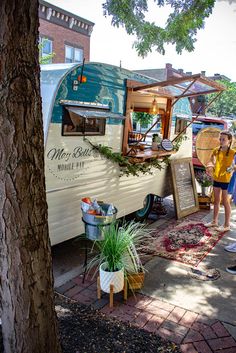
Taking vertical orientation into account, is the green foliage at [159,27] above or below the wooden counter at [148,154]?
above

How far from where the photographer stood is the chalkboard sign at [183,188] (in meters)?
6.59

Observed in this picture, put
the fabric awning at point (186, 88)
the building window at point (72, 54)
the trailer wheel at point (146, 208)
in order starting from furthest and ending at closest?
1. the building window at point (72, 54)
2. the trailer wheel at point (146, 208)
3. the fabric awning at point (186, 88)

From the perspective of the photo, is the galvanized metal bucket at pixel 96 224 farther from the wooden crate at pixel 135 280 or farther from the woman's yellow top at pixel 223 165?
the woman's yellow top at pixel 223 165

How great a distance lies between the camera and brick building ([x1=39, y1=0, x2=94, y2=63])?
16767 millimetres

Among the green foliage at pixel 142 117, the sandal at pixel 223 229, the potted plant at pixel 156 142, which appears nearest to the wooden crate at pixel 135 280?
the sandal at pixel 223 229

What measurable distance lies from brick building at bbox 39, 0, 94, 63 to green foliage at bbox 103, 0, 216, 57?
38.1 feet

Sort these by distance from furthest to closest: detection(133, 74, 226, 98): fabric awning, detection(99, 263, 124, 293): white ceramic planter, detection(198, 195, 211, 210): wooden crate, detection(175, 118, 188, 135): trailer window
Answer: detection(198, 195, 211, 210): wooden crate < detection(175, 118, 188, 135): trailer window < detection(133, 74, 226, 98): fabric awning < detection(99, 263, 124, 293): white ceramic planter

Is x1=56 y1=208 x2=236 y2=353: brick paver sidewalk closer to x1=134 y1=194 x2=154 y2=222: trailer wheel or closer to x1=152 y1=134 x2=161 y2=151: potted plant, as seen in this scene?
x1=134 y1=194 x2=154 y2=222: trailer wheel

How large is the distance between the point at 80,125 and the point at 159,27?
2.82 m

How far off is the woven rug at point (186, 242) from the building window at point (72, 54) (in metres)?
15.1

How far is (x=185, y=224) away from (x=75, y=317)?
3.61 m

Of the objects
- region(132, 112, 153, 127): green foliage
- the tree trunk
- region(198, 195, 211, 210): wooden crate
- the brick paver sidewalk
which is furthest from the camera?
region(132, 112, 153, 127): green foliage

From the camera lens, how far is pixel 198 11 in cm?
477

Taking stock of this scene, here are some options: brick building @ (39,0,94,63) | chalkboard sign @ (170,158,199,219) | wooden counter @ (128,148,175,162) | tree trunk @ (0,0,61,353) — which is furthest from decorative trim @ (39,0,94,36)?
tree trunk @ (0,0,61,353)
